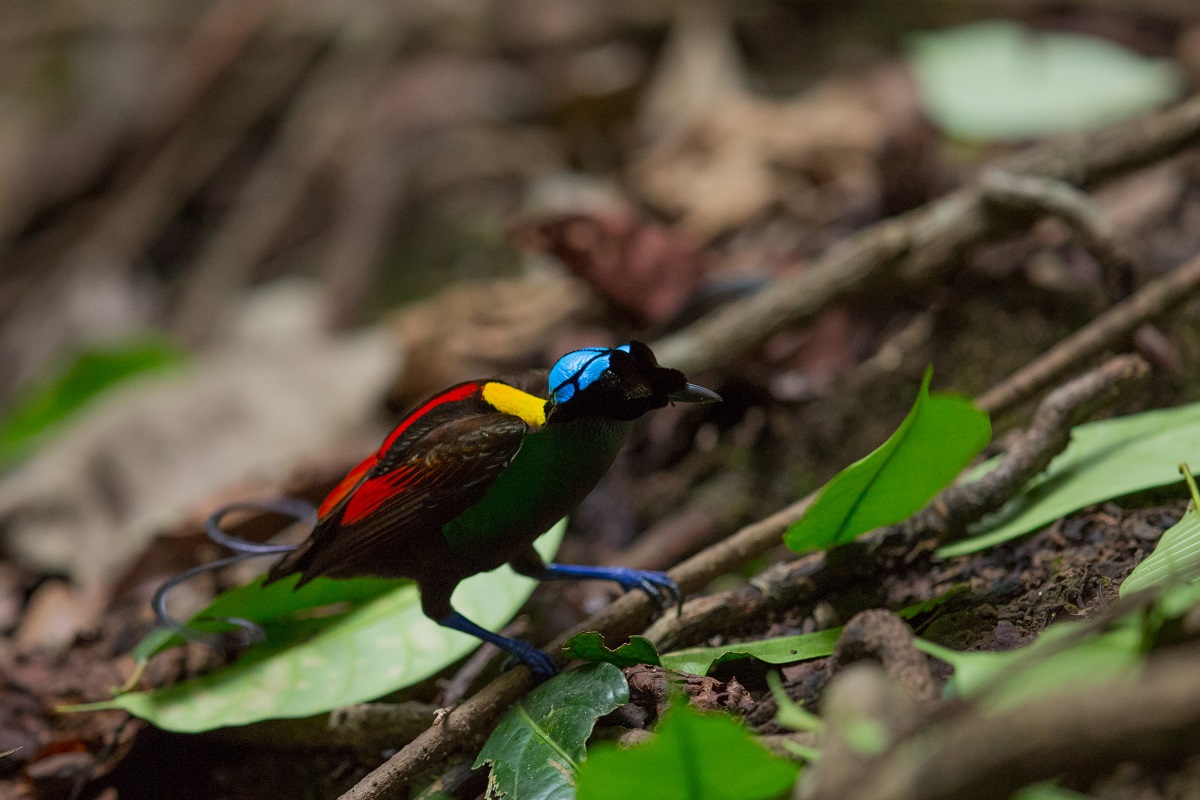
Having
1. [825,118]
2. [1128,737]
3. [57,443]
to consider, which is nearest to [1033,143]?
[825,118]

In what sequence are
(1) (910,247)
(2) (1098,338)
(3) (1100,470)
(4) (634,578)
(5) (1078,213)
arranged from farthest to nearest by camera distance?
(1) (910,247) → (5) (1078,213) → (2) (1098,338) → (4) (634,578) → (3) (1100,470)

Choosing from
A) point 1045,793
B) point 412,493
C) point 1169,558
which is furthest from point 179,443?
point 1045,793

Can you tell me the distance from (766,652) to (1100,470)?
0.84 metres

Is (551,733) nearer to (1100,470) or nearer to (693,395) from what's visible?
(693,395)

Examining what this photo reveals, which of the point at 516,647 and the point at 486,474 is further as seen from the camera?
the point at 516,647

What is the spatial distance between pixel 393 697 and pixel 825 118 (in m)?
4.17

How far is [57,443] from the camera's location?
4.71m

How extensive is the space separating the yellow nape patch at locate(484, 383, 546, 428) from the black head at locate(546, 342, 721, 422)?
0.14ft

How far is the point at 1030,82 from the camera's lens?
4965 mm

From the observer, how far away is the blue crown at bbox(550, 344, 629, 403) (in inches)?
78.6

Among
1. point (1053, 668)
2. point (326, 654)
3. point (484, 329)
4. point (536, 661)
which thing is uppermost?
point (484, 329)

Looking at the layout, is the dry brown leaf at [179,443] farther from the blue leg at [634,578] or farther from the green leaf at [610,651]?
the green leaf at [610,651]

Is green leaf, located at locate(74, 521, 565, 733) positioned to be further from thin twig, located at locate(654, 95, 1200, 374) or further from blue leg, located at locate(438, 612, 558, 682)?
thin twig, located at locate(654, 95, 1200, 374)

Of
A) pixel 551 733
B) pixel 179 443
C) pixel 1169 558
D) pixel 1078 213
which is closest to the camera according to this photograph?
pixel 1169 558
